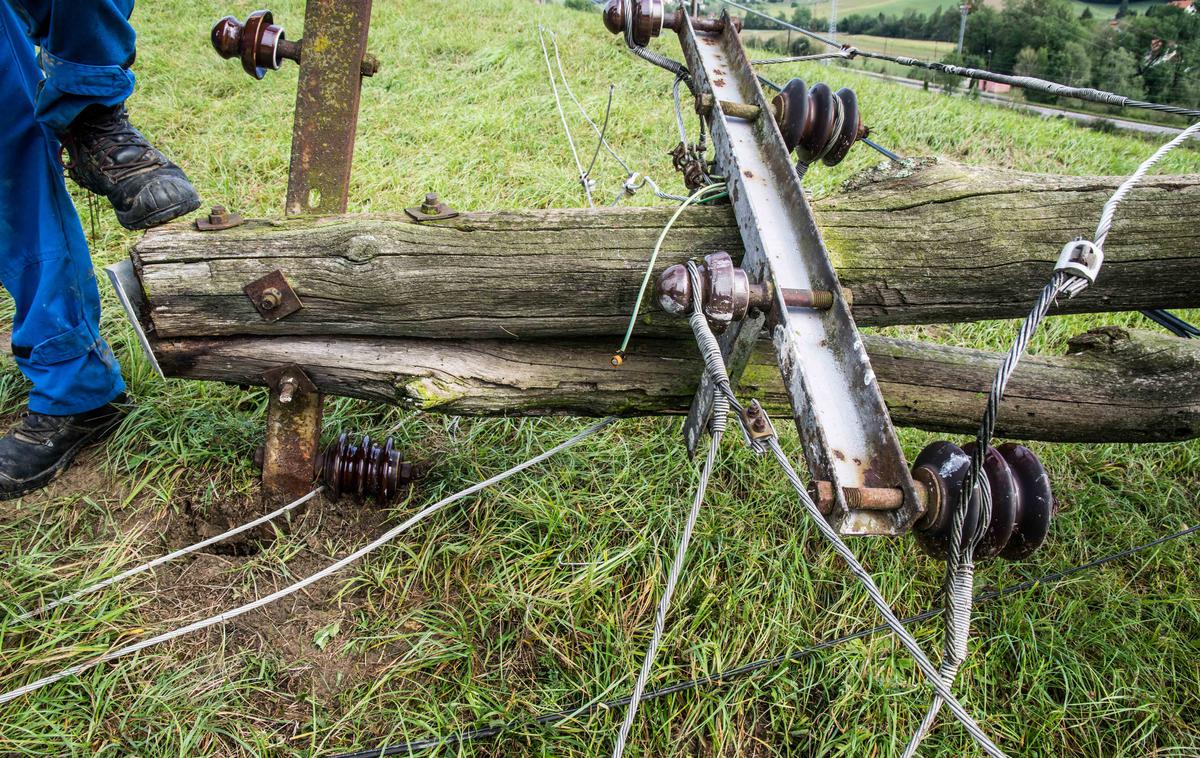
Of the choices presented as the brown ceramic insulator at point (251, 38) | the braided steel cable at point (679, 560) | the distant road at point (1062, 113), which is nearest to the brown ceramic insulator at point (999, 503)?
the braided steel cable at point (679, 560)

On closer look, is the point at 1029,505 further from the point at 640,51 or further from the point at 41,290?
the point at 41,290

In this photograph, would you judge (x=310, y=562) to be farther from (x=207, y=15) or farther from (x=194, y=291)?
(x=207, y=15)

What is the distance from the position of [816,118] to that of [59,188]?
2424 mm

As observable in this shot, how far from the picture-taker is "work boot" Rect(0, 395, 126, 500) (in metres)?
2.42

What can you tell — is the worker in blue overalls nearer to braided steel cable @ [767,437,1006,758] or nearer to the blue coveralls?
the blue coveralls

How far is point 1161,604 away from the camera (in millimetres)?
2576

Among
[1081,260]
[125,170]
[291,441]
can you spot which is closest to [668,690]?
[291,441]

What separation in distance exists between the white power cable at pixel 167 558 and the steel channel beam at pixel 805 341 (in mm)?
1317

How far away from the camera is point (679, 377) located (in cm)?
224

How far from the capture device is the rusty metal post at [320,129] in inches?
94.0

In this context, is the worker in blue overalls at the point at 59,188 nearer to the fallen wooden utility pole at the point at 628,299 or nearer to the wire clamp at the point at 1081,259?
the fallen wooden utility pole at the point at 628,299

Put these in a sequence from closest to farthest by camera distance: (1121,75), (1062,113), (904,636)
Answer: (904,636)
(1121,75)
(1062,113)

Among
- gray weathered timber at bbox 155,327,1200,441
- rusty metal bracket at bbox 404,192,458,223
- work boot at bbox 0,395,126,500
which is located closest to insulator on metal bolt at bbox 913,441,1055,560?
gray weathered timber at bbox 155,327,1200,441

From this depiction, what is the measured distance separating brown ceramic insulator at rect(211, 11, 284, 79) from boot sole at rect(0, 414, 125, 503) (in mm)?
1375
